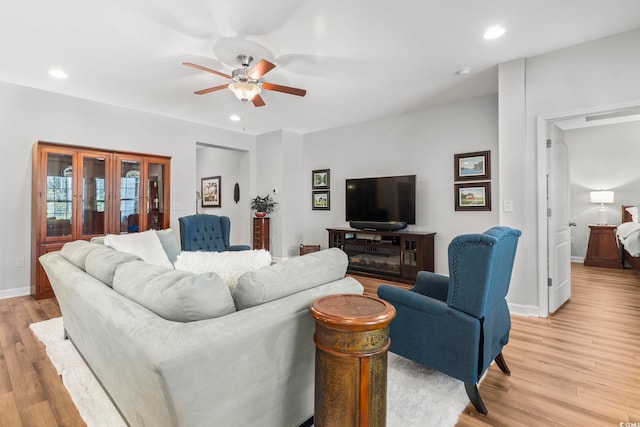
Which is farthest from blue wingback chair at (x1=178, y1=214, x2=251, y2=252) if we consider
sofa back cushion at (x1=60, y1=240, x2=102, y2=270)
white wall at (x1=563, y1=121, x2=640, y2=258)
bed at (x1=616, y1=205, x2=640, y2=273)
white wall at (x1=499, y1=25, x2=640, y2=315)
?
white wall at (x1=563, y1=121, x2=640, y2=258)

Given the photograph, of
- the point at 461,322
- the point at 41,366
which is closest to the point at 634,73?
the point at 461,322

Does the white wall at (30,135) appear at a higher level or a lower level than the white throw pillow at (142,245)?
higher

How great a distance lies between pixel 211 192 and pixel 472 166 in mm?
5809

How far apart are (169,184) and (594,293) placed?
6016mm

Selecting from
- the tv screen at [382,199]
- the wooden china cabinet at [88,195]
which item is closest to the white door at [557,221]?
the tv screen at [382,199]

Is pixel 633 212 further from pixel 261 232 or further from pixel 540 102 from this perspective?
pixel 261 232

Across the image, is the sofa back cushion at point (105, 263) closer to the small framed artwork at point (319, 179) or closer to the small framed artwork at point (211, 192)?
the small framed artwork at point (319, 179)

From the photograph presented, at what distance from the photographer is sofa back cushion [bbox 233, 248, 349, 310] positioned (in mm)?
1326

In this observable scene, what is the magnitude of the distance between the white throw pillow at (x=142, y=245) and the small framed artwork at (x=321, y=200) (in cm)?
346

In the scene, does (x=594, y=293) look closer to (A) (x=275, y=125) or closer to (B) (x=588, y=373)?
(B) (x=588, y=373)

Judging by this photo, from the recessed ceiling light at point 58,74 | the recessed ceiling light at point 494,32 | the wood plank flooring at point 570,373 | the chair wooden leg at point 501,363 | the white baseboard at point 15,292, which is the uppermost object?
the recessed ceiling light at point 58,74

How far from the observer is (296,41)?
2.74m

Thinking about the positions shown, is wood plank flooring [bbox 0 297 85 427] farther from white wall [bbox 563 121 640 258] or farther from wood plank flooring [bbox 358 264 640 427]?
white wall [bbox 563 121 640 258]

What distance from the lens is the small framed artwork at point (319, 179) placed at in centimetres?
599
